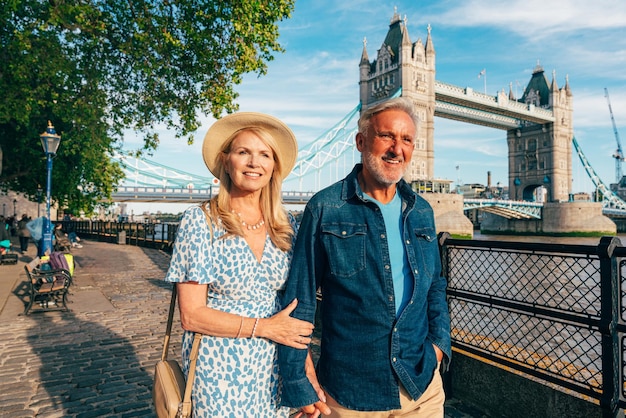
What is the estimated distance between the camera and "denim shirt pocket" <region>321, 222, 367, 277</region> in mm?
1669

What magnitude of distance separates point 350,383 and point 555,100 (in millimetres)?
89707

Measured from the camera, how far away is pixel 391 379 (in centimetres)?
165

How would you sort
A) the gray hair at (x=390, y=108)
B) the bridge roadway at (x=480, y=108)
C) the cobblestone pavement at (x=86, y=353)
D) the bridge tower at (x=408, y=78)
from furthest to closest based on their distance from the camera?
the bridge roadway at (x=480, y=108) < the bridge tower at (x=408, y=78) < the cobblestone pavement at (x=86, y=353) < the gray hair at (x=390, y=108)

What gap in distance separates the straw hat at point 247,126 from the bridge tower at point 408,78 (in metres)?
54.5

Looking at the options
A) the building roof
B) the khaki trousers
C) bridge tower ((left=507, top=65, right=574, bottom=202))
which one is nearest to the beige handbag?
the khaki trousers

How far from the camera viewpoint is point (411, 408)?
170cm

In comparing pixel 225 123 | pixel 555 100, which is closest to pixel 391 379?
pixel 225 123

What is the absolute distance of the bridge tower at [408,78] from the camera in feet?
193

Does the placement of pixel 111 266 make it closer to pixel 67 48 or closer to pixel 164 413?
pixel 67 48

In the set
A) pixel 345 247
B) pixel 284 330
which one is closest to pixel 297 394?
pixel 284 330

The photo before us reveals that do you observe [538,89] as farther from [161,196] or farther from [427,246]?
[427,246]

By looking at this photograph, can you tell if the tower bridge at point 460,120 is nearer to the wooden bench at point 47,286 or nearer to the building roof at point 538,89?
the building roof at point 538,89

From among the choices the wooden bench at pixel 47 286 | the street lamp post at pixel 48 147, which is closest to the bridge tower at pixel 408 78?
the street lamp post at pixel 48 147

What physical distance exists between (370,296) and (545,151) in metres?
84.1
